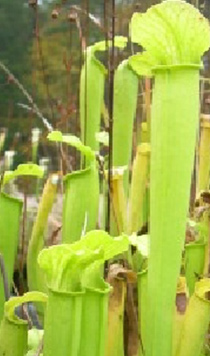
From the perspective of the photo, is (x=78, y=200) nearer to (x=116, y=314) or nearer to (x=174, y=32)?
(x=116, y=314)

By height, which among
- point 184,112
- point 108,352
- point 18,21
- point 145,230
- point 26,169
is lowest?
point 108,352

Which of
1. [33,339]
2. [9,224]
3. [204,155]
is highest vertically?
[204,155]

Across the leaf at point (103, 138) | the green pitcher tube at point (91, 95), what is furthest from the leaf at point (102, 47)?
the leaf at point (103, 138)

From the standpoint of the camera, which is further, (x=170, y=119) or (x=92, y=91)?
(x=92, y=91)

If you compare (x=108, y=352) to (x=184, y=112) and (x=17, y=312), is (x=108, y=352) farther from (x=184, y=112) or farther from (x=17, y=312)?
(x=184, y=112)

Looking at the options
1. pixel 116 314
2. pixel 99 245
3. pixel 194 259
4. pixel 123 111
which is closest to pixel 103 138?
pixel 123 111

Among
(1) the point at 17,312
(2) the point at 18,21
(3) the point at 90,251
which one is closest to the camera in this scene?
(3) the point at 90,251

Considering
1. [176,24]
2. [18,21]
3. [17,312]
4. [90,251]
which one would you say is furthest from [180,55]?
[18,21]

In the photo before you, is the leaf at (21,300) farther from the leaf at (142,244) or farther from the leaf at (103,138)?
the leaf at (103,138)
